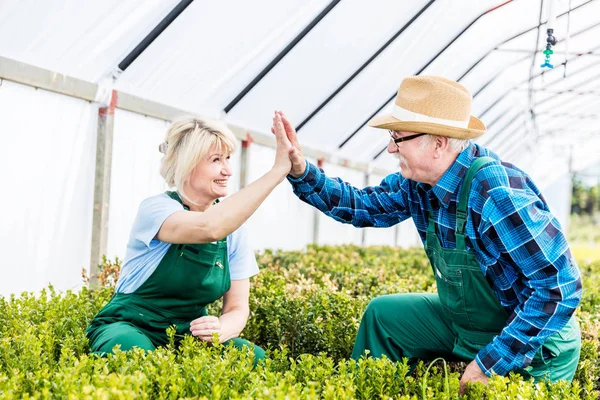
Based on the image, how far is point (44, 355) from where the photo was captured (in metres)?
2.40

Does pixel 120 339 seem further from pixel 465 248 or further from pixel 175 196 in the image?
pixel 465 248

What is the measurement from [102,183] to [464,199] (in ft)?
10.6

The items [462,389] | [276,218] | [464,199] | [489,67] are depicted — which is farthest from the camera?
[489,67]

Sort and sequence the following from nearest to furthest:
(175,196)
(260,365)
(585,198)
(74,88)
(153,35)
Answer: (260,365), (175,196), (74,88), (153,35), (585,198)

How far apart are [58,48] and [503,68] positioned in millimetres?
9060

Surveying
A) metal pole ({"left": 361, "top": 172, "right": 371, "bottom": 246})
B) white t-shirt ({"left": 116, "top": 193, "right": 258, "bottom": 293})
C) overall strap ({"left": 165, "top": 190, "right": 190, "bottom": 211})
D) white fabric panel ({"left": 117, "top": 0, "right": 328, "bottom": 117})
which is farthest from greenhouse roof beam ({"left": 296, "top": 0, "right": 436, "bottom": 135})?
white t-shirt ({"left": 116, "top": 193, "right": 258, "bottom": 293})

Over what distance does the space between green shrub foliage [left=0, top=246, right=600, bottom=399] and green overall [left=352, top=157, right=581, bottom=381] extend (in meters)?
0.13

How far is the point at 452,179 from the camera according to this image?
2.85 metres

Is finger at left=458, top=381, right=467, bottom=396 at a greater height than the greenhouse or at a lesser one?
lesser

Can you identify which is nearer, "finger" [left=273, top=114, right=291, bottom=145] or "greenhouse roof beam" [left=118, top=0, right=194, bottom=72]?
"finger" [left=273, top=114, right=291, bottom=145]

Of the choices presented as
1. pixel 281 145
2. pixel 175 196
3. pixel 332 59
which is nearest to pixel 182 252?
pixel 175 196

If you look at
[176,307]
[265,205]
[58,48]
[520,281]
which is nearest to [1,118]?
[58,48]

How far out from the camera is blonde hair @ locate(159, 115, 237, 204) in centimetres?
291

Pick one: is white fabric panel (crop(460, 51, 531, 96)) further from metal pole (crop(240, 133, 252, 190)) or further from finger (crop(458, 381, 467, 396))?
finger (crop(458, 381, 467, 396))
